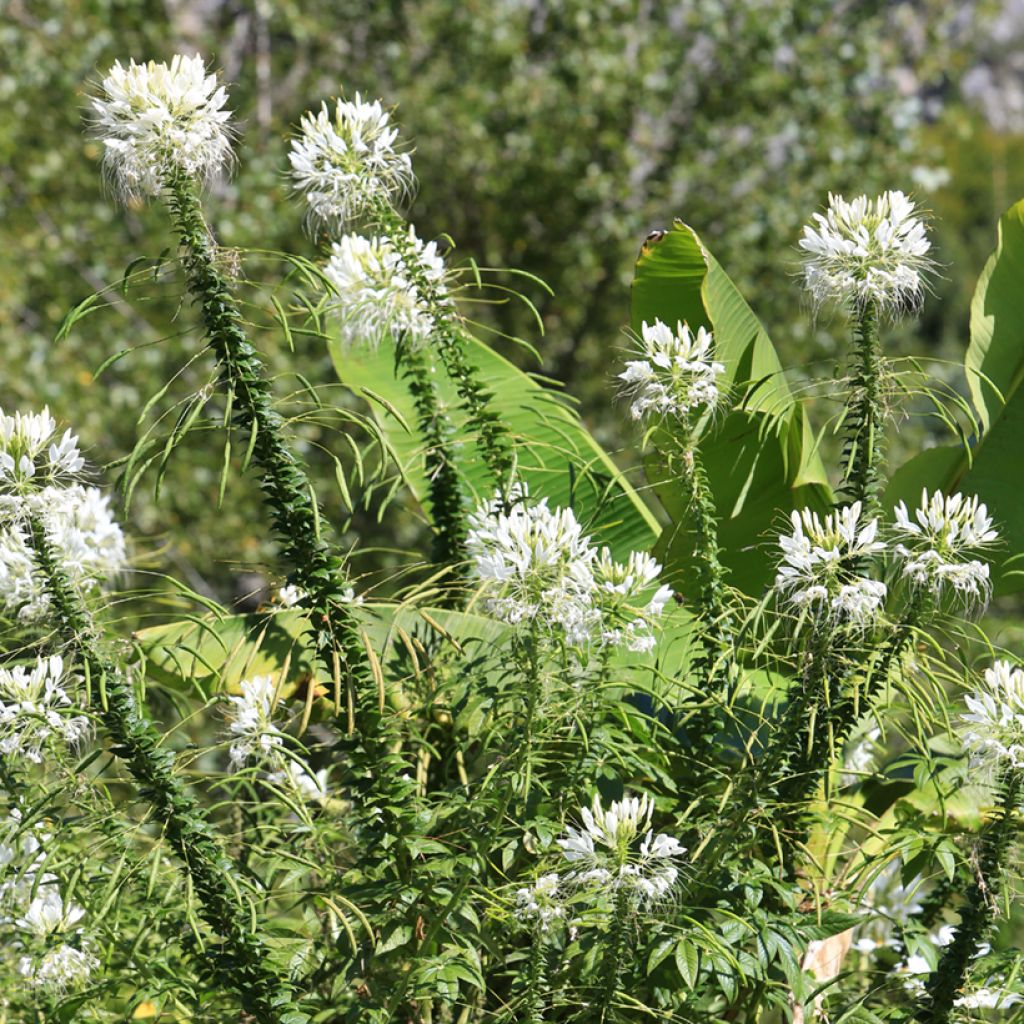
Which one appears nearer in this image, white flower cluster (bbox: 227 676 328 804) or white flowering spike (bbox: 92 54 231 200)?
white flowering spike (bbox: 92 54 231 200)

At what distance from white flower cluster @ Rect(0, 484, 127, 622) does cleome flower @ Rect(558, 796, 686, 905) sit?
1.95ft

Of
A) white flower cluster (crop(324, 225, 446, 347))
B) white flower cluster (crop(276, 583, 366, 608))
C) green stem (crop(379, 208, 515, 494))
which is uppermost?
white flower cluster (crop(324, 225, 446, 347))

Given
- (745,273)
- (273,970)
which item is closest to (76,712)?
(273,970)

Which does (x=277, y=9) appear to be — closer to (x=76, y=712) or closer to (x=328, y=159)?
(x=328, y=159)

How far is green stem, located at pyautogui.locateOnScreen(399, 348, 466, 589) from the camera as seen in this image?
1.79 meters

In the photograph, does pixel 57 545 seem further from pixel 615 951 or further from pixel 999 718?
pixel 999 718

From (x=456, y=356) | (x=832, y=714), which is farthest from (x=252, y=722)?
(x=832, y=714)

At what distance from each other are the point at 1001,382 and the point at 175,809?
4.36ft

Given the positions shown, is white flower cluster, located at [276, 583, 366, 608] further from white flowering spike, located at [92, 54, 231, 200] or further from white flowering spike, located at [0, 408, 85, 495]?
white flowering spike, located at [92, 54, 231, 200]

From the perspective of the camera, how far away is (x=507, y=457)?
169cm

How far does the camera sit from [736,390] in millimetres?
1726

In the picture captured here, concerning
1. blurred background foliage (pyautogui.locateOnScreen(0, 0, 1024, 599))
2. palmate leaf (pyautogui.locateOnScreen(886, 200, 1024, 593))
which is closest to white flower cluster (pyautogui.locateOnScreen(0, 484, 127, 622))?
palmate leaf (pyautogui.locateOnScreen(886, 200, 1024, 593))

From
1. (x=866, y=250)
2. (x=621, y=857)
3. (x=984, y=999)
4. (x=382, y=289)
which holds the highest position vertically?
(x=382, y=289)

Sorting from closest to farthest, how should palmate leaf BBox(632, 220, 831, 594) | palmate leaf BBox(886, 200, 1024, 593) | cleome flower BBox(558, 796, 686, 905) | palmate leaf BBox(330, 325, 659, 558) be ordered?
cleome flower BBox(558, 796, 686, 905) → palmate leaf BBox(632, 220, 831, 594) → palmate leaf BBox(886, 200, 1024, 593) → palmate leaf BBox(330, 325, 659, 558)
